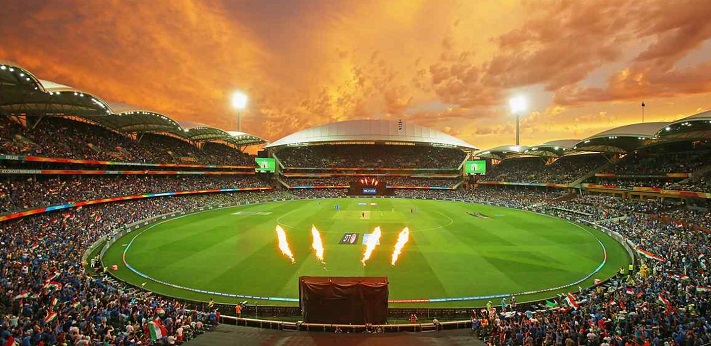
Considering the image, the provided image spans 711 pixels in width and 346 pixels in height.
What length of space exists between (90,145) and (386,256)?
4644 centimetres

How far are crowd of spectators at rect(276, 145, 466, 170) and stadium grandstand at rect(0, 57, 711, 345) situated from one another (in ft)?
1.83

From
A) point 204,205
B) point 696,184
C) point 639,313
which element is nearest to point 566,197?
point 696,184

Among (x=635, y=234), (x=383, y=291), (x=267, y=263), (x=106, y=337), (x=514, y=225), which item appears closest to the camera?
(x=106, y=337)

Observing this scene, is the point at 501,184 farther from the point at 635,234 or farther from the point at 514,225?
the point at 635,234

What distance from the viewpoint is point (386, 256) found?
95.0 ft

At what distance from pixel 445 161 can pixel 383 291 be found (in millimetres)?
91009

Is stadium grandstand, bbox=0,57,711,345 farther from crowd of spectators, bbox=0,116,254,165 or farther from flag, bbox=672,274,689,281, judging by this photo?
crowd of spectators, bbox=0,116,254,165

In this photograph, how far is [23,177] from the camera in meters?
38.9

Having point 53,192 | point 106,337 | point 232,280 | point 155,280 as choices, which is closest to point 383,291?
point 106,337

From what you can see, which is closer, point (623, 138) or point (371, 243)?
point (371, 243)

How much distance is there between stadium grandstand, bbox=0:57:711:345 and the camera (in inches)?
564

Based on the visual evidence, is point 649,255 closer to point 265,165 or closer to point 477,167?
point 477,167

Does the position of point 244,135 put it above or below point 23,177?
above

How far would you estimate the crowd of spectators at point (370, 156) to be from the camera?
99938 mm
